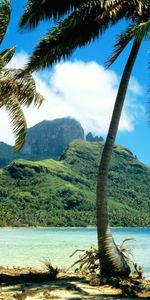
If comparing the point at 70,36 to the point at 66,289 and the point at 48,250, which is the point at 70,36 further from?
the point at 48,250

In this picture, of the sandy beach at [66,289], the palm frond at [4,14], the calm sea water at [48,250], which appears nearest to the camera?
the sandy beach at [66,289]

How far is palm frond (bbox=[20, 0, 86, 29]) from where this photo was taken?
46.0ft

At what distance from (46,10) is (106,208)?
6.11m

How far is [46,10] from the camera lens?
14.2 meters

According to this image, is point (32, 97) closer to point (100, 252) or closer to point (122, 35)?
point (122, 35)

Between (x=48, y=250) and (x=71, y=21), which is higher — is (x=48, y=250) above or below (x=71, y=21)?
below

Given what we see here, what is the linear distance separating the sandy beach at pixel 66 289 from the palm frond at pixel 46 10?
7.45 m

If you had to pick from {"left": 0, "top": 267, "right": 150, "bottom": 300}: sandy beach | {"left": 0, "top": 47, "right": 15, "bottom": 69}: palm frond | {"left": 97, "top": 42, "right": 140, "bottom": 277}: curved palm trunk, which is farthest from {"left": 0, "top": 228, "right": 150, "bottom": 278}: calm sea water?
{"left": 0, "top": 47, "right": 15, "bottom": 69}: palm frond

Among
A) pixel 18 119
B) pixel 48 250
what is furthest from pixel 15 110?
pixel 48 250

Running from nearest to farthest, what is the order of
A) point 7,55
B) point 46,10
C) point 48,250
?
1. point 46,10
2. point 7,55
3. point 48,250

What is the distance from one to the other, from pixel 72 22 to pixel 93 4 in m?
0.78

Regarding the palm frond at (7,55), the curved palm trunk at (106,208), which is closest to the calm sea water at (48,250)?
the curved palm trunk at (106,208)

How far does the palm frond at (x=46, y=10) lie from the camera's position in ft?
46.0

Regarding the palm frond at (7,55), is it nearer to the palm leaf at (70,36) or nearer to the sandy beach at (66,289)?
the palm leaf at (70,36)
